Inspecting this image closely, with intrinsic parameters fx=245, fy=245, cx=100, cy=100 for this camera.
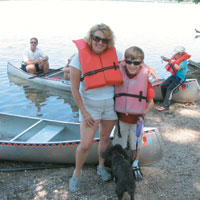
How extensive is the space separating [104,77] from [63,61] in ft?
29.4

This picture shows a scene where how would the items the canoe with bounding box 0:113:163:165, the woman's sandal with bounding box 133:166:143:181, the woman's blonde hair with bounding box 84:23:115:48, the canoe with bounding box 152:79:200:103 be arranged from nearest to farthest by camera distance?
the woman's blonde hair with bounding box 84:23:115:48 → the woman's sandal with bounding box 133:166:143:181 → the canoe with bounding box 0:113:163:165 → the canoe with bounding box 152:79:200:103

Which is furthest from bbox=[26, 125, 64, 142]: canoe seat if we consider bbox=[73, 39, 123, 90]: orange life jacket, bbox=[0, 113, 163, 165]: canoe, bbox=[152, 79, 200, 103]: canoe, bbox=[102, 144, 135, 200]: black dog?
bbox=[152, 79, 200, 103]: canoe

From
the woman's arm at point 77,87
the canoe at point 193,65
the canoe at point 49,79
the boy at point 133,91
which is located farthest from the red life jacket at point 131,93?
the canoe at point 193,65

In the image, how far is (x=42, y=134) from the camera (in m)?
4.35

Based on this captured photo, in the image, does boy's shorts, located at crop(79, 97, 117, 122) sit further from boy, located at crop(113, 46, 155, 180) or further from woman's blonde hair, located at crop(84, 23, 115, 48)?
woman's blonde hair, located at crop(84, 23, 115, 48)

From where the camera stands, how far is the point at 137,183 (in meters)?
3.40

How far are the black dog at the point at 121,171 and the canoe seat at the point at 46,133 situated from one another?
138 cm

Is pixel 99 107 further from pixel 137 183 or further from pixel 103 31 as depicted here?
pixel 137 183

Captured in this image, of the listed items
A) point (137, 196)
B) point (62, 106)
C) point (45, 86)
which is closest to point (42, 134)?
point (137, 196)

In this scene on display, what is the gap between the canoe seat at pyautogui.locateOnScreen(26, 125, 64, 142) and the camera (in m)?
4.21

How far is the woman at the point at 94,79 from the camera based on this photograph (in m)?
2.63

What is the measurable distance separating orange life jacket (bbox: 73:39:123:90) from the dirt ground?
1.49 metres

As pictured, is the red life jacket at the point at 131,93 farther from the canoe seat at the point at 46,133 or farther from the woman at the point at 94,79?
the canoe seat at the point at 46,133

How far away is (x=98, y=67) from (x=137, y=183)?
5.66 feet
